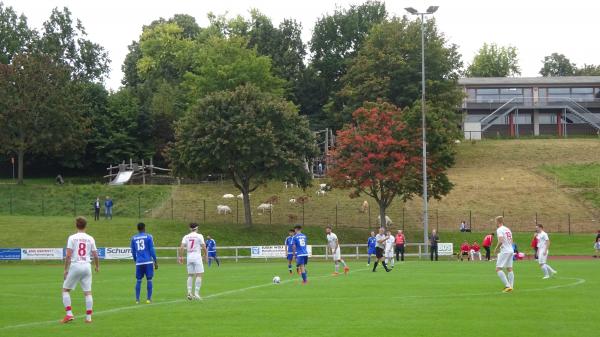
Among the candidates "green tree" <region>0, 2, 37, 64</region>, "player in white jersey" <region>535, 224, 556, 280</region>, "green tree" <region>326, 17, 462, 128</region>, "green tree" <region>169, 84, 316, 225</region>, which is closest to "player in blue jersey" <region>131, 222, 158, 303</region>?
"player in white jersey" <region>535, 224, 556, 280</region>

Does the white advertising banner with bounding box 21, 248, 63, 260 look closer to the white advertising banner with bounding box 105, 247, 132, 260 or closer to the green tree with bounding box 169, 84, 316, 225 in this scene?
the white advertising banner with bounding box 105, 247, 132, 260

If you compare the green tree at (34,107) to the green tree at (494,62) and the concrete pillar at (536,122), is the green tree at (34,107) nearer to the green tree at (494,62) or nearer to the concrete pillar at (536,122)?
the concrete pillar at (536,122)

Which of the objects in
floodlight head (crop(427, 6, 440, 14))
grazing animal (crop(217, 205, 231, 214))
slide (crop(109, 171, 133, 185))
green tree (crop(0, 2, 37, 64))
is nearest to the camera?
floodlight head (crop(427, 6, 440, 14))

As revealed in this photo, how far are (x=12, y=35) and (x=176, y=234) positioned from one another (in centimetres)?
5168

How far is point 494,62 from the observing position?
14638cm

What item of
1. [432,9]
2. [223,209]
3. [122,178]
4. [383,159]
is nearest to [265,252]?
[383,159]

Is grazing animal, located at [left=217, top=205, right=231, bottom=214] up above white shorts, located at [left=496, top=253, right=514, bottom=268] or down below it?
above

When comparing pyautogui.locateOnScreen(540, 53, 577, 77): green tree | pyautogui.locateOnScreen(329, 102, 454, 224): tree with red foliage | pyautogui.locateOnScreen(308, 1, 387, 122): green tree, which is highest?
pyautogui.locateOnScreen(540, 53, 577, 77): green tree

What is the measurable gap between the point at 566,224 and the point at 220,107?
1176 inches

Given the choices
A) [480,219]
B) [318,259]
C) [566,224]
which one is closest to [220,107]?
[318,259]

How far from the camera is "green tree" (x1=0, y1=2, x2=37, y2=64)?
9949 cm

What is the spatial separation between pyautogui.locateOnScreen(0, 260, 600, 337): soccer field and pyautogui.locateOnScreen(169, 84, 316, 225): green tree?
30047mm

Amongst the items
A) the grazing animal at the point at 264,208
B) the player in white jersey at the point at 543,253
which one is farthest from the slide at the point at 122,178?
the player in white jersey at the point at 543,253

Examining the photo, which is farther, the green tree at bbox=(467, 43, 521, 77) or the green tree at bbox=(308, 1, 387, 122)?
the green tree at bbox=(467, 43, 521, 77)
